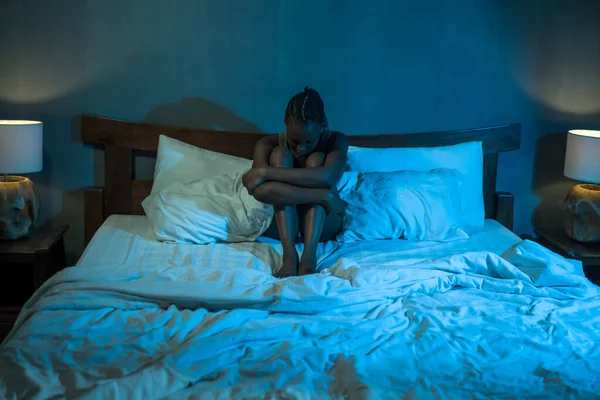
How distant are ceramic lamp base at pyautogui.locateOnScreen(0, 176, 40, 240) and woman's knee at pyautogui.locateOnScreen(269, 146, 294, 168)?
1.10 m

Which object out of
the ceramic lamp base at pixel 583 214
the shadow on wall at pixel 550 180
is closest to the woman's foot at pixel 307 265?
the ceramic lamp base at pixel 583 214

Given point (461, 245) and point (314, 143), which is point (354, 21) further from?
point (461, 245)

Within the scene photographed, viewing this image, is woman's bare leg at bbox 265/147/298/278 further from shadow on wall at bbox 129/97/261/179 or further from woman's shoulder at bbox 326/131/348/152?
shadow on wall at bbox 129/97/261/179

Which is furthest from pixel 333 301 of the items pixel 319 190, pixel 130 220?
pixel 130 220

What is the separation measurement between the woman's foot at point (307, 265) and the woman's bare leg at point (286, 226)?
2cm

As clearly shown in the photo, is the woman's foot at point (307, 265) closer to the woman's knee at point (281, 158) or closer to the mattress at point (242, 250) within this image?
the mattress at point (242, 250)

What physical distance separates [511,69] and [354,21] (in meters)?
0.81

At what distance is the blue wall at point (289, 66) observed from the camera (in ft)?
10.5

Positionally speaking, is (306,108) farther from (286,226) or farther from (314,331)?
(314,331)

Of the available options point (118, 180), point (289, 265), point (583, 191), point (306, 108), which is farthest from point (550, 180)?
point (118, 180)

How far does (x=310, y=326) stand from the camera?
1859mm

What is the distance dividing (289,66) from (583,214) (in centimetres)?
153

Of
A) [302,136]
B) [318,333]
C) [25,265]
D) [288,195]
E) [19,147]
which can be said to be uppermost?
[302,136]

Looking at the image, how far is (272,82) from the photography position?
327cm
